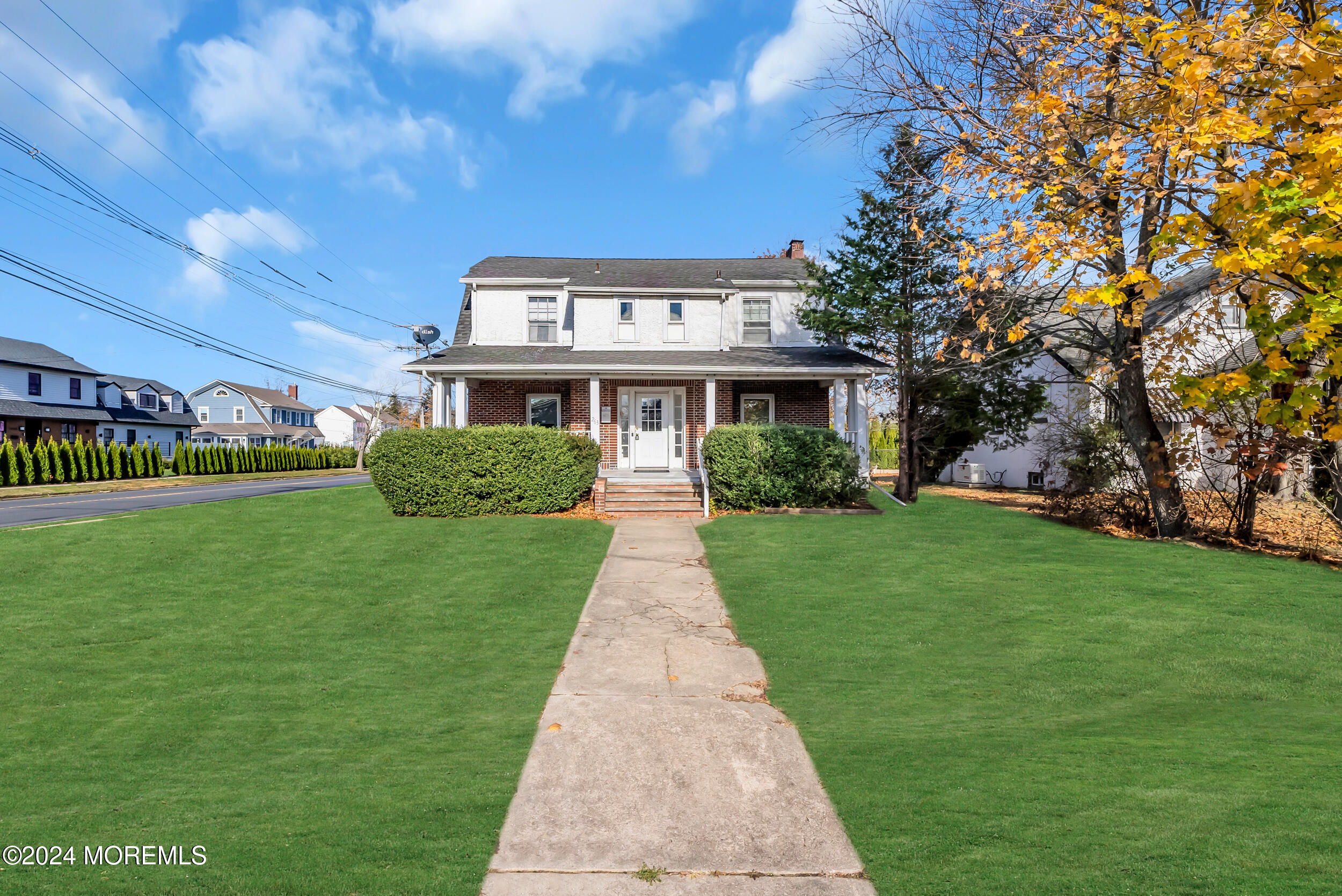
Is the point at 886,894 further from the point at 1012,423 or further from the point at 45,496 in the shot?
the point at 45,496

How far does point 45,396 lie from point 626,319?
136ft

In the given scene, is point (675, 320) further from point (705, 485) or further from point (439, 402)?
point (439, 402)

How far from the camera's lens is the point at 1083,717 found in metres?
5.27

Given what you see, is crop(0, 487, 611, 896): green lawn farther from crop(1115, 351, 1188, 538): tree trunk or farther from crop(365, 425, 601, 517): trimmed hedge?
crop(1115, 351, 1188, 538): tree trunk

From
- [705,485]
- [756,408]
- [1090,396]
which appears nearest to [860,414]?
[756,408]

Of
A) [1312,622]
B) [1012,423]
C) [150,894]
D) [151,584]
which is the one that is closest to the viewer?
[150,894]

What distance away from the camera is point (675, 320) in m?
20.5

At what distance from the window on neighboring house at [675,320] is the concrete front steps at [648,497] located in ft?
16.0

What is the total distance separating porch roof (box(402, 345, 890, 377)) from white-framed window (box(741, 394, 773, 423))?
1524 millimetres

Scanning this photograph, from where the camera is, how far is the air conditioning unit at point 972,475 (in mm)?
26438

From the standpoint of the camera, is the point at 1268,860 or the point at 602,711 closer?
the point at 1268,860

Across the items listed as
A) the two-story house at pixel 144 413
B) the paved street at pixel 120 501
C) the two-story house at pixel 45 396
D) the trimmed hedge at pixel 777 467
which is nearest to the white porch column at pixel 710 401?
the trimmed hedge at pixel 777 467

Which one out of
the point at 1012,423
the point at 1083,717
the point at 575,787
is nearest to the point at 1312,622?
the point at 1083,717

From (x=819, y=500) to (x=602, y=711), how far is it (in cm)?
1092
